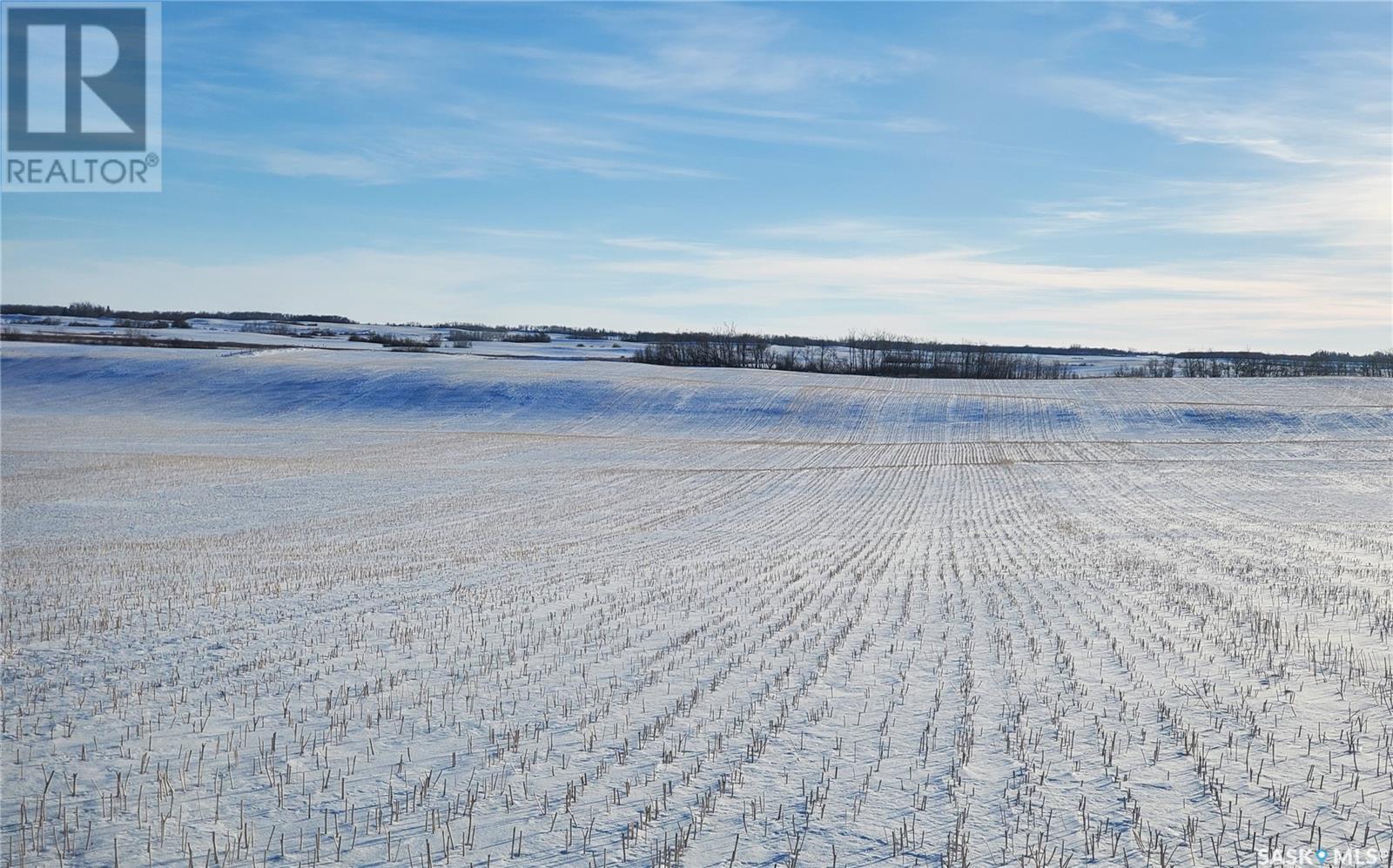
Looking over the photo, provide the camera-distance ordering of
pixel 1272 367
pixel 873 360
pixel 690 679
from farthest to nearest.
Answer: pixel 873 360 < pixel 1272 367 < pixel 690 679

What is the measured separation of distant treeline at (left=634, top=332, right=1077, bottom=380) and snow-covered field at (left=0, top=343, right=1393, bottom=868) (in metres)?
65.0

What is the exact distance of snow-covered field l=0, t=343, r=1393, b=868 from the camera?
21.6 feet

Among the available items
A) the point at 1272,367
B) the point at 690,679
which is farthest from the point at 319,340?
the point at 690,679

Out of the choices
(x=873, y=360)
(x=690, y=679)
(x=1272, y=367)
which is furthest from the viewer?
(x=873, y=360)

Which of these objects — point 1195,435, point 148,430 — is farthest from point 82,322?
point 1195,435

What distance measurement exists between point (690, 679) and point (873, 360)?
322ft

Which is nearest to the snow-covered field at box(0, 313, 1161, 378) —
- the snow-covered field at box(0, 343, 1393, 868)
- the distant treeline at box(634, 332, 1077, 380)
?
the distant treeline at box(634, 332, 1077, 380)

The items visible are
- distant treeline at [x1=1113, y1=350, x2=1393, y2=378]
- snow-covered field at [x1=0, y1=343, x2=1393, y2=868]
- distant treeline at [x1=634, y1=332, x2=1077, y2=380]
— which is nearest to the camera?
snow-covered field at [x1=0, y1=343, x2=1393, y2=868]

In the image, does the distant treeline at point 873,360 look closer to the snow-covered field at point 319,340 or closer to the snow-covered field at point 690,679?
the snow-covered field at point 319,340

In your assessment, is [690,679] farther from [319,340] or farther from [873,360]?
[319,340]

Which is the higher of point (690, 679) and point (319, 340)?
point (319, 340)

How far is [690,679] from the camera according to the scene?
10172 millimetres

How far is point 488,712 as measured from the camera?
358 inches

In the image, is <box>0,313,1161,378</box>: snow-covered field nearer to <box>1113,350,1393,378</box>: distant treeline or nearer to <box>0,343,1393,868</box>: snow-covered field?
<box>1113,350,1393,378</box>: distant treeline
